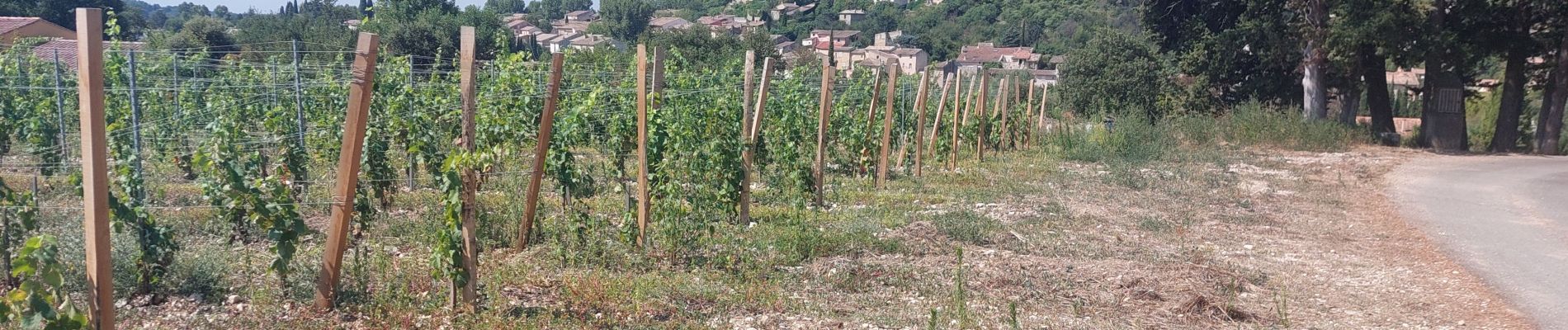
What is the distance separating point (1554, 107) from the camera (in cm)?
1912

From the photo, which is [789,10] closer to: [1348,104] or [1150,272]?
[1348,104]

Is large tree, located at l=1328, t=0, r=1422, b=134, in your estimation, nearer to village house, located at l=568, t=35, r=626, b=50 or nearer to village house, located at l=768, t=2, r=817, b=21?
village house, located at l=568, t=35, r=626, b=50

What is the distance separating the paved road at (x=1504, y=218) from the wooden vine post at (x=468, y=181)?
6.01 metres

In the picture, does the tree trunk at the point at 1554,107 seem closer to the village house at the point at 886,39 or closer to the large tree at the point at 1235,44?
the large tree at the point at 1235,44

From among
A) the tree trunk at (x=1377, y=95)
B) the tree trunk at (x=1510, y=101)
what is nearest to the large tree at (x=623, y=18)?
the tree trunk at (x=1377, y=95)

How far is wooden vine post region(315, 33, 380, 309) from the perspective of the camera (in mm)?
5082

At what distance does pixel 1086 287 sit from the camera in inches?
280

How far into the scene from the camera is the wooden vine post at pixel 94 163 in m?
4.07

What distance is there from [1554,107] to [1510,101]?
0.69m

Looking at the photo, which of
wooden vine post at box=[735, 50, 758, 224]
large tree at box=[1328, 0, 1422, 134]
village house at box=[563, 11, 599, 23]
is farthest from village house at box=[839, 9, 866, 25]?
wooden vine post at box=[735, 50, 758, 224]

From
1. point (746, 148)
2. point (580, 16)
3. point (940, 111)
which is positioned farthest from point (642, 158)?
point (580, 16)

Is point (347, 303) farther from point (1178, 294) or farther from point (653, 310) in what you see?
point (1178, 294)

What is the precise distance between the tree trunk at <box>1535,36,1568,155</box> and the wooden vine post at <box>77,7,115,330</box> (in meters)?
20.6

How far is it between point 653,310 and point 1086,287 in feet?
9.30
